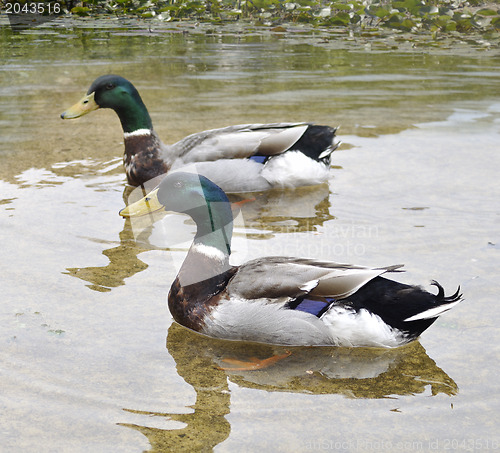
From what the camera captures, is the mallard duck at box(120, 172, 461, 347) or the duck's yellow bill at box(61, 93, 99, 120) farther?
the duck's yellow bill at box(61, 93, 99, 120)

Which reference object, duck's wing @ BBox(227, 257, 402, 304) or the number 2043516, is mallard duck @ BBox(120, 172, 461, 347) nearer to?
duck's wing @ BBox(227, 257, 402, 304)

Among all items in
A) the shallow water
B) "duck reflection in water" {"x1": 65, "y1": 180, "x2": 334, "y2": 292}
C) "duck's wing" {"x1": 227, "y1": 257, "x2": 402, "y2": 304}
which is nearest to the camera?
the shallow water

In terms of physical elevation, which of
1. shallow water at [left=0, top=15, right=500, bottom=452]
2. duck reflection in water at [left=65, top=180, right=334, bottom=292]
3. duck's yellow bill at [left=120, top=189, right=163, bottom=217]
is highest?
duck's yellow bill at [left=120, top=189, right=163, bottom=217]

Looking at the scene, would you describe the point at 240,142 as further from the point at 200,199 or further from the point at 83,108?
the point at 200,199

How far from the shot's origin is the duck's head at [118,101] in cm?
636

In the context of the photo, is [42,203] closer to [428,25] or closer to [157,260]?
[157,260]

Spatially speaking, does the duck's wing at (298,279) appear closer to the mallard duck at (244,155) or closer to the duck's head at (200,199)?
the duck's head at (200,199)

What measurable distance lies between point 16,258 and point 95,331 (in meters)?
1.09

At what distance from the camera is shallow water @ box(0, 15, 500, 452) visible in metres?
2.96

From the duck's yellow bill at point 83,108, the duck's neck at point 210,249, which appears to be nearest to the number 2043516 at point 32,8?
the duck's yellow bill at point 83,108

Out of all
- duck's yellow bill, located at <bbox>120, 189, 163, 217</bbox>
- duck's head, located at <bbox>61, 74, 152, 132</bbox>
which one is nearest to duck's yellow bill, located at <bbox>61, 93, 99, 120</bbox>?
duck's head, located at <bbox>61, 74, 152, 132</bbox>

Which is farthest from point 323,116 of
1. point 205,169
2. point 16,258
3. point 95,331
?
point 95,331

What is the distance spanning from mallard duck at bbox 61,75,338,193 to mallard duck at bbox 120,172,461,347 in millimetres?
2192

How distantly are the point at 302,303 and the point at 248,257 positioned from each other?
1.18m
